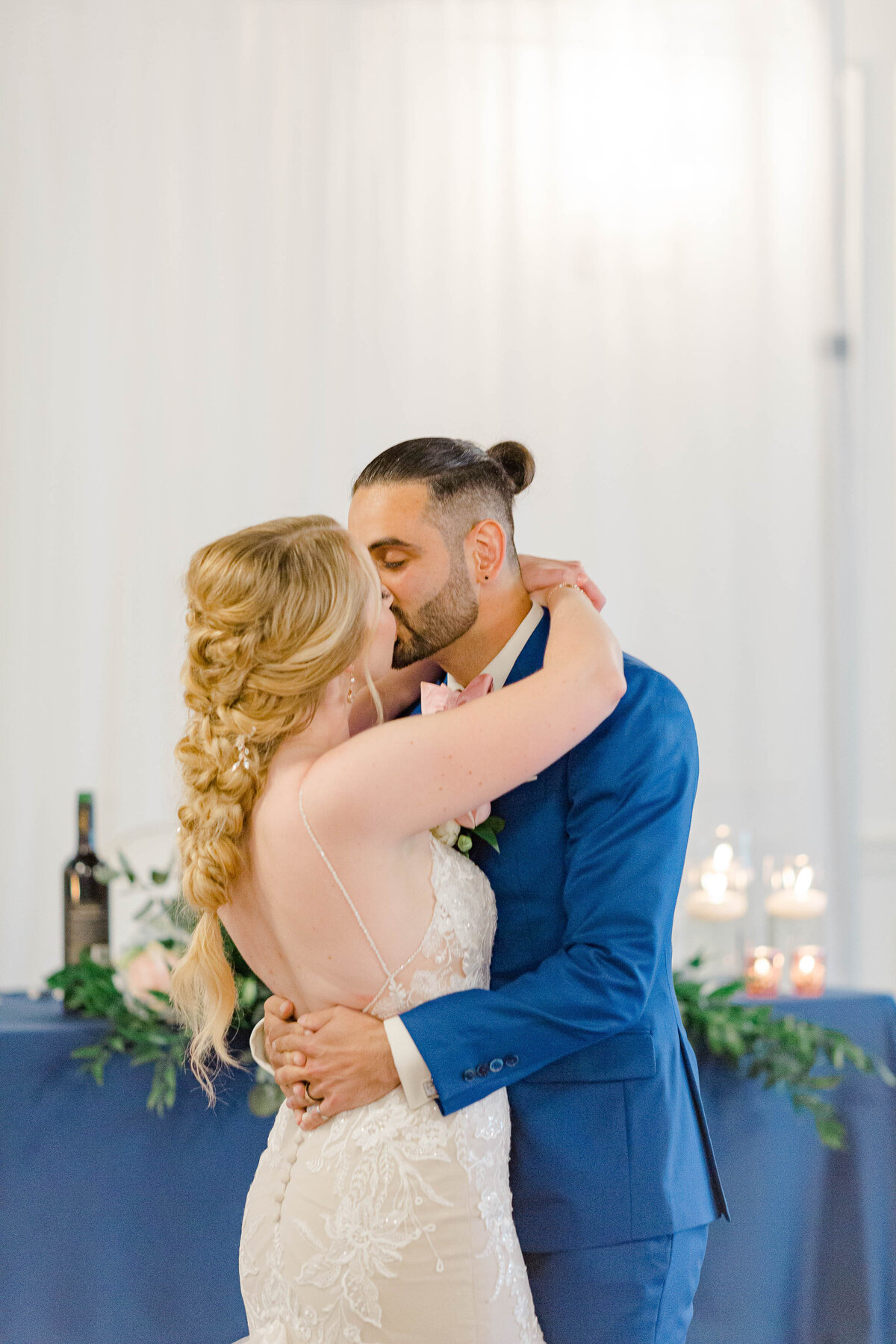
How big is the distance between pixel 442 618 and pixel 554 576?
17 cm

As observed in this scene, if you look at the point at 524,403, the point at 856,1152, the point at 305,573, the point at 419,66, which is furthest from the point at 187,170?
the point at 856,1152

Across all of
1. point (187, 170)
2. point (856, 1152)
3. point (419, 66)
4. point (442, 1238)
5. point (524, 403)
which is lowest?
point (856, 1152)

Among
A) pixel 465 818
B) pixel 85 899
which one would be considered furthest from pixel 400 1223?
pixel 85 899

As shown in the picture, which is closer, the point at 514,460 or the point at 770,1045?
the point at 514,460

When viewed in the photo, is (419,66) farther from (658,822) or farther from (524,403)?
(658,822)

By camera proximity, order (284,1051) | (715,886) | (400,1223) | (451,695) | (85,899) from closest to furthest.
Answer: (400,1223) → (284,1051) → (451,695) → (85,899) → (715,886)

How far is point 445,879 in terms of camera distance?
4.32 feet

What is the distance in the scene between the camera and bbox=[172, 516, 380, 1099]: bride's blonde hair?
1.23 metres

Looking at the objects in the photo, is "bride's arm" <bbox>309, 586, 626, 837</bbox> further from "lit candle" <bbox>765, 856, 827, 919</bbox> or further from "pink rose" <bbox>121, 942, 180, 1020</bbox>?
"lit candle" <bbox>765, 856, 827, 919</bbox>

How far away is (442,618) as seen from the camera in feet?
5.36

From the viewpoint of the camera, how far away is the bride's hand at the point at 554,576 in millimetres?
1646

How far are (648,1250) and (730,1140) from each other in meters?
0.95

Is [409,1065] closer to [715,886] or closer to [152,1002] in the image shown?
[152,1002]

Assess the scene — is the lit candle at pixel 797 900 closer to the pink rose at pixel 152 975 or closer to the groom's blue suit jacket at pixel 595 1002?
the groom's blue suit jacket at pixel 595 1002
